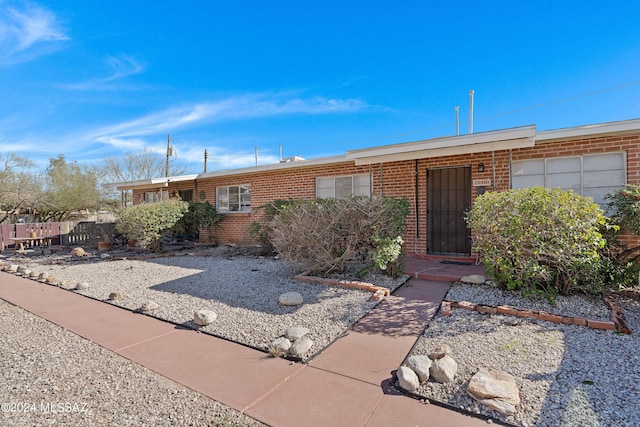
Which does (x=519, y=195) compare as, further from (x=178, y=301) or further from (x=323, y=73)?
(x=323, y=73)

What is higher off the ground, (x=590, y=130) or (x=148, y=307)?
(x=590, y=130)

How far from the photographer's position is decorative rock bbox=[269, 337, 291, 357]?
303 centimetres

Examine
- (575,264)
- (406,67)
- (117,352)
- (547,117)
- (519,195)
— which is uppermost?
(406,67)

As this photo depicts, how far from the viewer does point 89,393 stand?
7.96 ft

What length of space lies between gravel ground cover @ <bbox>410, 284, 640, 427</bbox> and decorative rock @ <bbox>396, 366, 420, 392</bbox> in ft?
0.17

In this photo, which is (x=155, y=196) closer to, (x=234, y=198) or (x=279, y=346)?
(x=234, y=198)

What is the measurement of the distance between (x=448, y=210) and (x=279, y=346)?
5726 mm

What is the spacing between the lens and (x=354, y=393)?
7.89 ft

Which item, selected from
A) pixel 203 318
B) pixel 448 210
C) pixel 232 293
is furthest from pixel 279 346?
pixel 448 210

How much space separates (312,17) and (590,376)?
10759 mm

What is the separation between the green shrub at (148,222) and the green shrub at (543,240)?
8.86 metres

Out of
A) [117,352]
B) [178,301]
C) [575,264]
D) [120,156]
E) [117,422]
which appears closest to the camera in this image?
[117,422]

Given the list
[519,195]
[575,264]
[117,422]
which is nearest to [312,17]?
[519,195]

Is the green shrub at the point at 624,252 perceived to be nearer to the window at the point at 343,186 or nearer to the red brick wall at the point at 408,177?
the red brick wall at the point at 408,177
